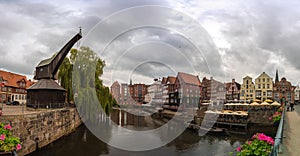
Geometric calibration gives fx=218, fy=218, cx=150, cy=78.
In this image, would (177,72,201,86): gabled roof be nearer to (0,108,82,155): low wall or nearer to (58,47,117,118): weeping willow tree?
(58,47,117,118): weeping willow tree

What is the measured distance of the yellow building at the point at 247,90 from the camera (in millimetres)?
55969

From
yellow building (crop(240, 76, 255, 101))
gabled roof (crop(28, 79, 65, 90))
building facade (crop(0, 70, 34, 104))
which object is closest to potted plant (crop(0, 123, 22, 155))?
gabled roof (crop(28, 79, 65, 90))

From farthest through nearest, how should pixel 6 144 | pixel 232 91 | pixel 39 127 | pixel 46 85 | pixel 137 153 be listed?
pixel 232 91 → pixel 46 85 → pixel 137 153 → pixel 39 127 → pixel 6 144

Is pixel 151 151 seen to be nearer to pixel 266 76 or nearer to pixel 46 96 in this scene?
pixel 46 96

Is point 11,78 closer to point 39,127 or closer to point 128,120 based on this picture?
point 128,120

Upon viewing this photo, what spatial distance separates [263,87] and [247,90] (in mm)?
3846

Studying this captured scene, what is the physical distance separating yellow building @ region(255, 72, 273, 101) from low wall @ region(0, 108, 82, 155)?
47.6 metres

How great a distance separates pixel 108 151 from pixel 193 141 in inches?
359

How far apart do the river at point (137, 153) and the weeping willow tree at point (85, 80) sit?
11.0ft

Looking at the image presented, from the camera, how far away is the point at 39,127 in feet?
51.8

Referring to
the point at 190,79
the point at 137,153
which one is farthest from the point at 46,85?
the point at 190,79

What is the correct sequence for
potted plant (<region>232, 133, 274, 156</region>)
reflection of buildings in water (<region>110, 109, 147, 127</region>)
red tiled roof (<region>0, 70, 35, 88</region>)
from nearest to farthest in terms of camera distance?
potted plant (<region>232, 133, 274, 156</region>) < reflection of buildings in water (<region>110, 109, 147, 127</region>) < red tiled roof (<region>0, 70, 35, 88</region>)

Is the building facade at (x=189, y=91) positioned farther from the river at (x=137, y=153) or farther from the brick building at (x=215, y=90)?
the river at (x=137, y=153)

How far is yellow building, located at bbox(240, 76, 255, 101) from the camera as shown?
55969 mm
